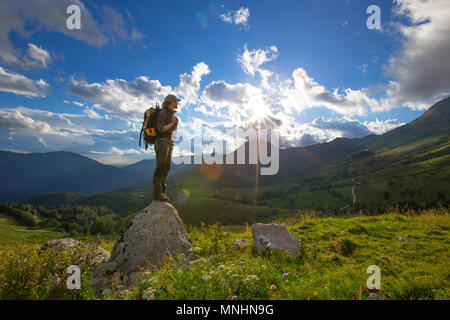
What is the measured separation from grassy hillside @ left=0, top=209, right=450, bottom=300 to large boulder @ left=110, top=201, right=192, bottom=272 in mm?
1266

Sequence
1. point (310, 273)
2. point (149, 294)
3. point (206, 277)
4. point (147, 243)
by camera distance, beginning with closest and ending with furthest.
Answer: point (149, 294) < point (206, 277) < point (310, 273) < point (147, 243)

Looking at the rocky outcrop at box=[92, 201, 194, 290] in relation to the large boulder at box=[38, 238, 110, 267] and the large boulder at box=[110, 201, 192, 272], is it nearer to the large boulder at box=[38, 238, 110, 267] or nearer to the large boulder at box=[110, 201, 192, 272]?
the large boulder at box=[110, 201, 192, 272]

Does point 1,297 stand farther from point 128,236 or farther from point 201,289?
point 201,289

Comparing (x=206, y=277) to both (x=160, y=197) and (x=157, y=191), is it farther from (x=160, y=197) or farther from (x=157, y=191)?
(x=157, y=191)

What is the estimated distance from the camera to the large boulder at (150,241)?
727cm

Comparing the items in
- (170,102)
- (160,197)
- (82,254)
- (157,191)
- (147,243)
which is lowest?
(82,254)

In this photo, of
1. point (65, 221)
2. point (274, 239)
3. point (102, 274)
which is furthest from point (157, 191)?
point (65, 221)

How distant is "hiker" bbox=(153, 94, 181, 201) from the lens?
911 centimetres

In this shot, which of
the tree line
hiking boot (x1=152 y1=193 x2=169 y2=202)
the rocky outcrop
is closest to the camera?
the rocky outcrop

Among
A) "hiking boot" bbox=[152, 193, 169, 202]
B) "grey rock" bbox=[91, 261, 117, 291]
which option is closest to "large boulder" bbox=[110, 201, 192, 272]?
"grey rock" bbox=[91, 261, 117, 291]

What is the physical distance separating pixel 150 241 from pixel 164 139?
4392 millimetres

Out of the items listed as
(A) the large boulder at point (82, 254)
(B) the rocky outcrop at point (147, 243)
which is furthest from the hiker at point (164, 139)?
(A) the large boulder at point (82, 254)

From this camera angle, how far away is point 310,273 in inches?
198
